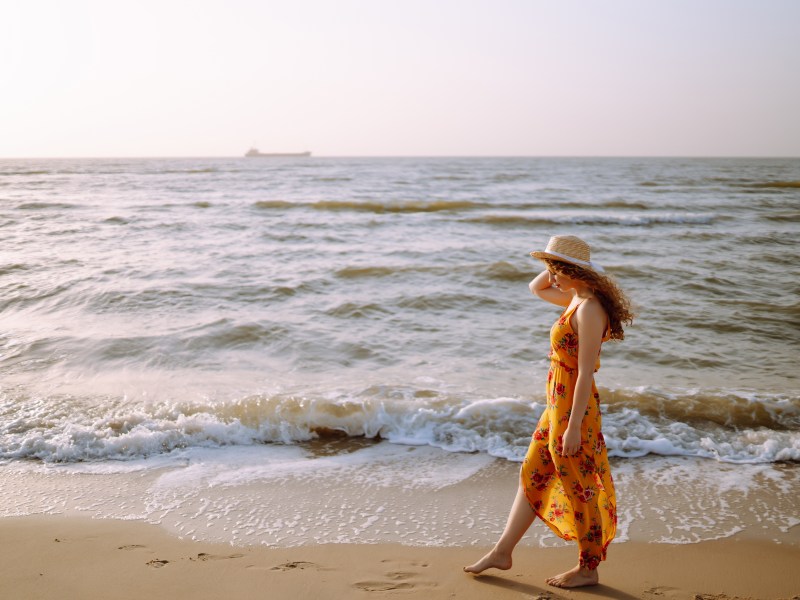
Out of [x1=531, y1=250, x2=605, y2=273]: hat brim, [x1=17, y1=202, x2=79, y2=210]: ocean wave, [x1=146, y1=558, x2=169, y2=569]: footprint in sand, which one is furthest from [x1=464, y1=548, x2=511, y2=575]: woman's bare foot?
[x1=17, y1=202, x2=79, y2=210]: ocean wave

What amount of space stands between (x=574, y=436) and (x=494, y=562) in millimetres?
808

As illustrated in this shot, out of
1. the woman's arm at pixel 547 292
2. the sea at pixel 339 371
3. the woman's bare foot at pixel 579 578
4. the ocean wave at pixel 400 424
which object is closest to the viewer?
the woman's bare foot at pixel 579 578

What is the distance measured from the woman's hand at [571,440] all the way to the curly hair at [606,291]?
45 cm

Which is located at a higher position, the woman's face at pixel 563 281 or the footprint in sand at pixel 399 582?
the woman's face at pixel 563 281

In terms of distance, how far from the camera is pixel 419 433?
530cm

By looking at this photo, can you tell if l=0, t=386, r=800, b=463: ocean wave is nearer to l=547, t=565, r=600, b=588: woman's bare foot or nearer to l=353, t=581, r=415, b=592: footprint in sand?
l=547, t=565, r=600, b=588: woman's bare foot

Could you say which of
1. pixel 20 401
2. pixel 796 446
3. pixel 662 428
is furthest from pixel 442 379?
pixel 20 401

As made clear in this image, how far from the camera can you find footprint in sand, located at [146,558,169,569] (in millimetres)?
3285

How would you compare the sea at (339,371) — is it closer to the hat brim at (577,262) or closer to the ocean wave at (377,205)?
the hat brim at (577,262)

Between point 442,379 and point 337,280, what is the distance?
15.9 ft

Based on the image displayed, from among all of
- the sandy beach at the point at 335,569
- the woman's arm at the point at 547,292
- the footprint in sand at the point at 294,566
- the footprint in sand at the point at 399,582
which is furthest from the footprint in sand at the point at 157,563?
the woman's arm at the point at 547,292

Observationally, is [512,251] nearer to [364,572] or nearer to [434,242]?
[434,242]

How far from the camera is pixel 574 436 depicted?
2828 mm

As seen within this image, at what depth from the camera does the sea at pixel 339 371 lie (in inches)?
177
